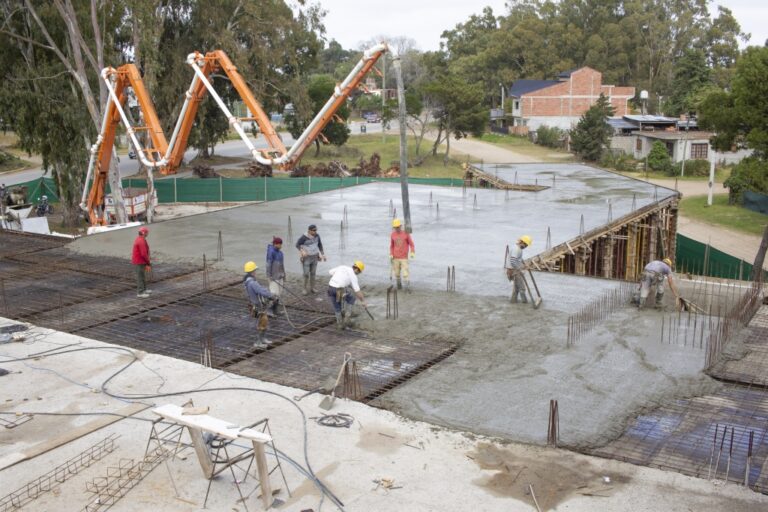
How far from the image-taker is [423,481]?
807 cm

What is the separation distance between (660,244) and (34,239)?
23070 mm

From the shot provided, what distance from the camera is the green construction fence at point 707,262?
2467 centimetres

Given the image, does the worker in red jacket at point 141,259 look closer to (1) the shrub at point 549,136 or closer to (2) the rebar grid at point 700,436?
(2) the rebar grid at point 700,436

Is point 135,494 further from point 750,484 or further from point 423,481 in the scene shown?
point 750,484

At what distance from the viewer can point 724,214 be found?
128ft

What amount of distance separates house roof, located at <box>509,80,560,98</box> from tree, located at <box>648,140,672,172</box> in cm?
2303

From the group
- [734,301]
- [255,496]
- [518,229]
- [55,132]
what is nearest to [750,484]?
[255,496]

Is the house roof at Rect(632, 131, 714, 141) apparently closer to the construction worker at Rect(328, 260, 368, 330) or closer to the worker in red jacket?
the construction worker at Rect(328, 260, 368, 330)

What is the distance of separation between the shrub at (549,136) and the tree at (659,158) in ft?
46.4

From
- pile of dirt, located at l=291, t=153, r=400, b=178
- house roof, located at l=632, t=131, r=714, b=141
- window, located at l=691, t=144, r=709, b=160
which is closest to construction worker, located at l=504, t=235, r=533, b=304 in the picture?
pile of dirt, located at l=291, t=153, r=400, b=178

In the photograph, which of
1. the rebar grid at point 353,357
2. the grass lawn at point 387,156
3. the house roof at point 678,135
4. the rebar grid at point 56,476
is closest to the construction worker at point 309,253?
the rebar grid at point 353,357

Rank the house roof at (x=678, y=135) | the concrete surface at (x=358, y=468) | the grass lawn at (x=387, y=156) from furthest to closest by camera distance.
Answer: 1. the house roof at (x=678, y=135)
2. the grass lawn at (x=387, y=156)
3. the concrete surface at (x=358, y=468)

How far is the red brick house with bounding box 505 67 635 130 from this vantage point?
235 ft

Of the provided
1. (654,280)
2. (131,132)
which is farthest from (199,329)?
(131,132)
